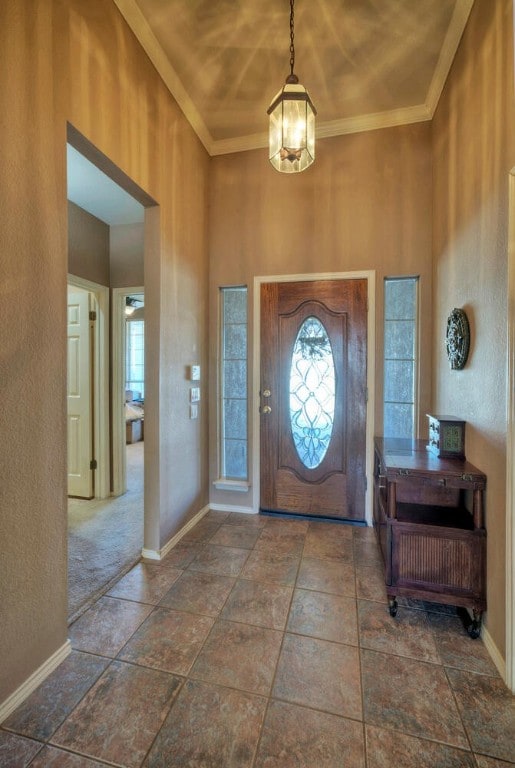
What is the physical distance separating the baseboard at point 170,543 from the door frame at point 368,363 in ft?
1.82

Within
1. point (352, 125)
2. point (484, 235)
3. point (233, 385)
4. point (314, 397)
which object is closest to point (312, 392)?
point (314, 397)

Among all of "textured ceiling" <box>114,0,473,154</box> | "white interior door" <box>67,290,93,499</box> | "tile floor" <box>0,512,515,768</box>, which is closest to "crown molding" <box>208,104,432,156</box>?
"textured ceiling" <box>114,0,473,154</box>

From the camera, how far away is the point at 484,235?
1.73 m

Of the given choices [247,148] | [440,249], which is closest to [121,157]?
[247,148]

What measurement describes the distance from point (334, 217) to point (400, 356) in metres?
1.33

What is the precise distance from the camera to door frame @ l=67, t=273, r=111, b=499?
11.2 feet

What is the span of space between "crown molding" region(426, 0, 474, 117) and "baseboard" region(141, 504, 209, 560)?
3838mm

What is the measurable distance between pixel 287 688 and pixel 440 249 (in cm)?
281

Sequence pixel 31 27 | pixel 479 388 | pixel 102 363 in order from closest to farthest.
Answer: pixel 31 27, pixel 479 388, pixel 102 363

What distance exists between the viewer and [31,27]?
1.34 m

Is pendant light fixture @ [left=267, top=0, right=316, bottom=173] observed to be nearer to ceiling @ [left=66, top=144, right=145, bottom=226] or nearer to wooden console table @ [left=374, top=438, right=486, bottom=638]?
ceiling @ [left=66, top=144, right=145, bottom=226]

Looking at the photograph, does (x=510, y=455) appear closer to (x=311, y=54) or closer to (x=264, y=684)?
(x=264, y=684)

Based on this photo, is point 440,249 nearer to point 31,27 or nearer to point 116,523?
point 31,27

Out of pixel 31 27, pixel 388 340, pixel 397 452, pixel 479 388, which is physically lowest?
pixel 397 452
